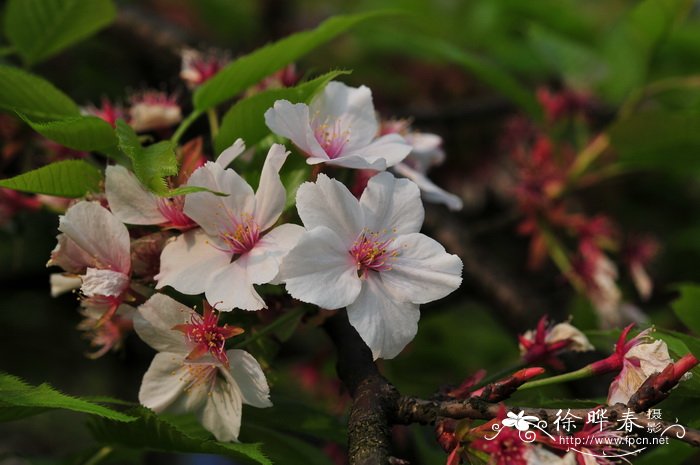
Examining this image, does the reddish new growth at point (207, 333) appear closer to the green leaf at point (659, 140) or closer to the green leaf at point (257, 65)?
the green leaf at point (257, 65)

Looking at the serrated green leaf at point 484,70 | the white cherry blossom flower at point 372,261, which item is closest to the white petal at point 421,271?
the white cherry blossom flower at point 372,261

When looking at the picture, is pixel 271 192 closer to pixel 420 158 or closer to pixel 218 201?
pixel 218 201

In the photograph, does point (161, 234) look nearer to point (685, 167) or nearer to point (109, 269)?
point (109, 269)

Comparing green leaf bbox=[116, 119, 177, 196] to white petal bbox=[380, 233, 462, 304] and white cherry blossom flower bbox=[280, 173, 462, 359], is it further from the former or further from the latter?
white petal bbox=[380, 233, 462, 304]

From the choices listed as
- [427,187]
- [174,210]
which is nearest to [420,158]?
[427,187]

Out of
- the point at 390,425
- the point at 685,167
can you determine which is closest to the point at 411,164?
the point at 390,425

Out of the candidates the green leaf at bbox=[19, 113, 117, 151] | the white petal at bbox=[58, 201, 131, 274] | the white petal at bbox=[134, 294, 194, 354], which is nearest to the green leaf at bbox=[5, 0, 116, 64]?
the green leaf at bbox=[19, 113, 117, 151]
